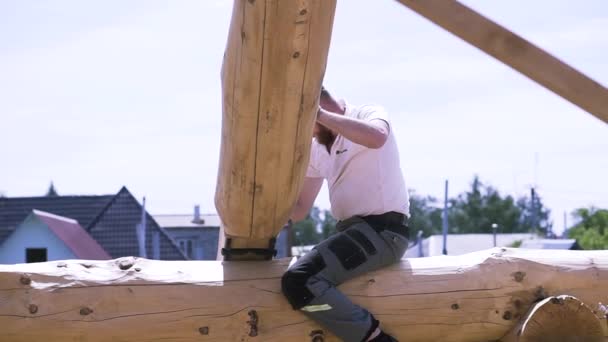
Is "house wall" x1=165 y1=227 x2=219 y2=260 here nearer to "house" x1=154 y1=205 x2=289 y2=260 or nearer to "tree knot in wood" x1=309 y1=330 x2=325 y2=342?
"house" x1=154 y1=205 x2=289 y2=260

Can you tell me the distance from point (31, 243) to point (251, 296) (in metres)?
18.5

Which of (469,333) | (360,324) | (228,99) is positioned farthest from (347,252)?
(228,99)

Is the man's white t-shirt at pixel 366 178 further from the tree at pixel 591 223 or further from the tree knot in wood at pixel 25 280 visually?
the tree at pixel 591 223

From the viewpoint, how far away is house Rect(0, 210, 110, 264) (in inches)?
801

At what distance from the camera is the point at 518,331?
399 centimetres

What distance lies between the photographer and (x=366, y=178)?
395 cm

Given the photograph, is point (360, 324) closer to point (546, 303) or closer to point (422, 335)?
point (422, 335)

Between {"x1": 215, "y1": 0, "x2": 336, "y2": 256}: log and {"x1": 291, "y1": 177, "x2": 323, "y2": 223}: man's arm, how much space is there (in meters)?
0.49

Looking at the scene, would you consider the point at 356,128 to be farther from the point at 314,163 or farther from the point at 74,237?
the point at 74,237

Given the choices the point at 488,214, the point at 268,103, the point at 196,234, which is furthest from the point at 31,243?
the point at 488,214

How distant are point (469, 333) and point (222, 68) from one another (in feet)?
5.39

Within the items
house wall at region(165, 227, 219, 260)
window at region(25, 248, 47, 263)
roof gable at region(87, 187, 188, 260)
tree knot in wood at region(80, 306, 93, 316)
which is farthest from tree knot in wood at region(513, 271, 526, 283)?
house wall at region(165, 227, 219, 260)

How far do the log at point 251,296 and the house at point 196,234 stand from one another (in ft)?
105

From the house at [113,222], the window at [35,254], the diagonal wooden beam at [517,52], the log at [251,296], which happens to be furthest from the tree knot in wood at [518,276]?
the house at [113,222]
